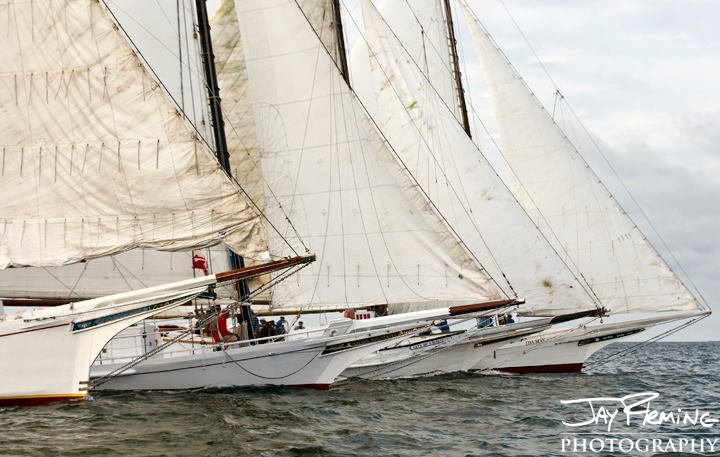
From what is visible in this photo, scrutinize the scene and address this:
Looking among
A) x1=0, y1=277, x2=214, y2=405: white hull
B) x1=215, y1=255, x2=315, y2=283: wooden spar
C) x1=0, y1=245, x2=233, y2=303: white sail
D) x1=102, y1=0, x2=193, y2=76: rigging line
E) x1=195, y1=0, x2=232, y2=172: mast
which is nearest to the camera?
x1=0, y1=277, x2=214, y2=405: white hull

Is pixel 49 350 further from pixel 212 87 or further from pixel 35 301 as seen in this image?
pixel 212 87

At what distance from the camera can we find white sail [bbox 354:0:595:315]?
3941cm

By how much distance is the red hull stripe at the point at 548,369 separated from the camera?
4422 centimetres

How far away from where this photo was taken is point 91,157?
29344 mm

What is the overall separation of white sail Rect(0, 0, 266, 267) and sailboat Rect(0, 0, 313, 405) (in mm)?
27

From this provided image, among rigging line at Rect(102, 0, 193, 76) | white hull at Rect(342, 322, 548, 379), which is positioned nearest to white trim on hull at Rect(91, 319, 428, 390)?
white hull at Rect(342, 322, 548, 379)

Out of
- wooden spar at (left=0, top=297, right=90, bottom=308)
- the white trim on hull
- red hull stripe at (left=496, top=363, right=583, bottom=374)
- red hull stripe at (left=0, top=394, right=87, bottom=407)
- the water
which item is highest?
wooden spar at (left=0, top=297, right=90, bottom=308)

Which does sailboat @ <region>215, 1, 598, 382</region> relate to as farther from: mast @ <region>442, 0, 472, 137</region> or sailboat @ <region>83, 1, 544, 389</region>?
mast @ <region>442, 0, 472, 137</region>

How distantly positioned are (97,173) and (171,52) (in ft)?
21.3

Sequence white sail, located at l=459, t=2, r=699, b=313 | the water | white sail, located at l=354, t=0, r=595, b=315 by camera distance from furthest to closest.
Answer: white sail, located at l=459, t=2, r=699, b=313, white sail, located at l=354, t=0, r=595, b=315, the water

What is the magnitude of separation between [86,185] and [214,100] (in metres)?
5.98

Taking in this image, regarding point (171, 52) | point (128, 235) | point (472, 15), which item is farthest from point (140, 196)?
point (472, 15)

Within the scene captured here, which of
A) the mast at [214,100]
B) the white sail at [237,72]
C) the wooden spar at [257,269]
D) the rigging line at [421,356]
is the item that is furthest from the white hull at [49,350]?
the rigging line at [421,356]

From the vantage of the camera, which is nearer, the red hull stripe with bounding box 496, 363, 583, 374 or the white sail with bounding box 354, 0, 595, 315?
the white sail with bounding box 354, 0, 595, 315
